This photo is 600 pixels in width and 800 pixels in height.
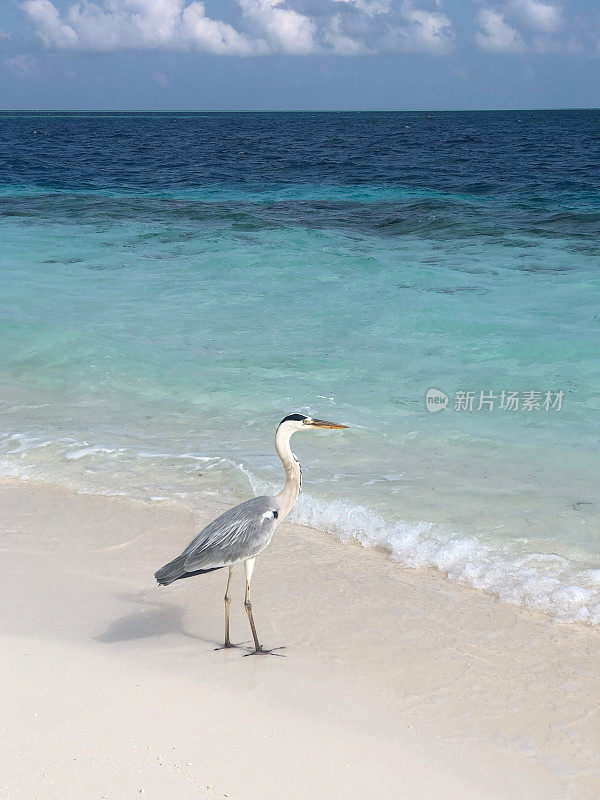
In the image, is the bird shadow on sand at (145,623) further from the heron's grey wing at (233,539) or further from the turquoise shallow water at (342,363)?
the turquoise shallow water at (342,363)

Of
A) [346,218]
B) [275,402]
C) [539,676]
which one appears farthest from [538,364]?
[346,218]

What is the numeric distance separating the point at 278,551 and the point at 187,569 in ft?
4.28

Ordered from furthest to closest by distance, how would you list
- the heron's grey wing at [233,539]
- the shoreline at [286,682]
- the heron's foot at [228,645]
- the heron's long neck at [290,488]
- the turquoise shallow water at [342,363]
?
the turquoise shallow water at [342,363] < the heron's long neck at [290,488] < the heron's foot at [228,645] < the heron's grey wing at [233,539] < the shoreline at [286,682]

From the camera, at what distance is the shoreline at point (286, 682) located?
316 cm

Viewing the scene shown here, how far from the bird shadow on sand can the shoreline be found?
0.04 feet

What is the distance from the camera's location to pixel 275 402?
8172 mm

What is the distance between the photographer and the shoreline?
3.16 m

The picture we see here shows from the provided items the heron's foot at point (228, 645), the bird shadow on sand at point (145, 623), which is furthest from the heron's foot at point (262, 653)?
the bird shadow on sand at point (145, 623)

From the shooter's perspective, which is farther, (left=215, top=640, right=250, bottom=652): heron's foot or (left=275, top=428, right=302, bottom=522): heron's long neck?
(left=275, top=428, right=302, bottom=522): heron's long neck

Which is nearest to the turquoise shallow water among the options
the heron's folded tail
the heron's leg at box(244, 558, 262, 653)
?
the heron's leg at box(244, 558, 262, 653)

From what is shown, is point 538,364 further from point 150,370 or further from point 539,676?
point 539,676

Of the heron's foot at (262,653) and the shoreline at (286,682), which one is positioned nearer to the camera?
the shoreline at (286,682)

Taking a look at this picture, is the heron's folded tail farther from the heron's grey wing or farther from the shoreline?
the shoreline

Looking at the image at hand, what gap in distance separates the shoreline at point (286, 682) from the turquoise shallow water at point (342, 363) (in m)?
0.52
